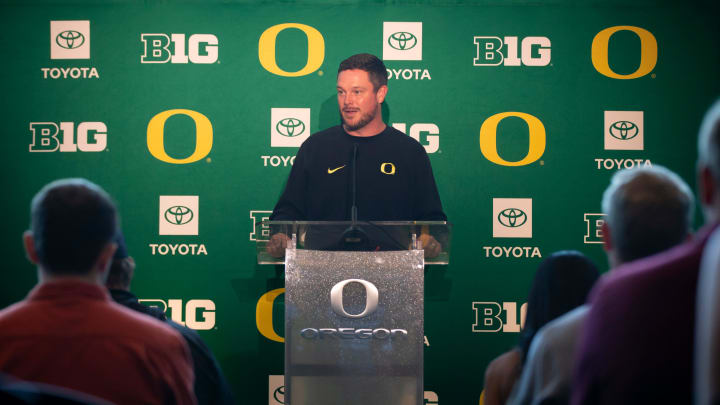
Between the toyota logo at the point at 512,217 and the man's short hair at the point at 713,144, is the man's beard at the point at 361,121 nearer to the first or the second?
the toyota logo at the point at 512,217

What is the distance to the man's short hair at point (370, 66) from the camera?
4305mm

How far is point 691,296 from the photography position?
107 cm

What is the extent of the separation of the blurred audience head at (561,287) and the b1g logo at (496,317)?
252 cm

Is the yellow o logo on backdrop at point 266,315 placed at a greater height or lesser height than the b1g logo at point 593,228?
lesser

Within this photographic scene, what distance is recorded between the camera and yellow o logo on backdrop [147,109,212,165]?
4703 millimetres

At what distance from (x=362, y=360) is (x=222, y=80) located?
2.51m

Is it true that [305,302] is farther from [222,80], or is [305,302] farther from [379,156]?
[222,80]

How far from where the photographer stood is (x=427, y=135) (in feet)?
15.4

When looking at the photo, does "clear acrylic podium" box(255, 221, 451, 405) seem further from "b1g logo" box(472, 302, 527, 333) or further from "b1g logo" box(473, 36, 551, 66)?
"b1g logo" box(473, 36, 551, 66)

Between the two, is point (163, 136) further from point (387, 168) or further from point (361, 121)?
point (387, 168)

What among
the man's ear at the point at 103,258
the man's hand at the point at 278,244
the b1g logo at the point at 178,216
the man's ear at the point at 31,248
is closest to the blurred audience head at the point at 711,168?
the man's ear at the point at 103,258

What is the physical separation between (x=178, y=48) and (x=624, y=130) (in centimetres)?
313

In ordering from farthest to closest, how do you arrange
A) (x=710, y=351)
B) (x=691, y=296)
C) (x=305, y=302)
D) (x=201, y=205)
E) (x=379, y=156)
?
(x=201, y=205), (x=379, y=156), (x=305, y=302), (x=691, y=296), (x=710, y=351)

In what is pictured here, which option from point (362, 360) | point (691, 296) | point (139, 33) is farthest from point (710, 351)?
point (139, 33)
